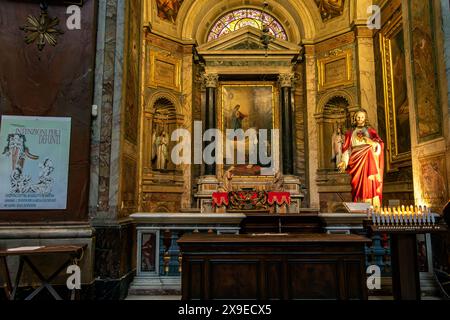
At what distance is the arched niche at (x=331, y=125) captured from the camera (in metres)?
11.3

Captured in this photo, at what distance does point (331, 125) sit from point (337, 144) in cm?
82

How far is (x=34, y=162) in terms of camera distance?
4.68 metres

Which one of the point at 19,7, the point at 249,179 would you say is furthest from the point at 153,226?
the point at 249,179

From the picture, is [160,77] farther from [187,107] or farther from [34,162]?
[34,162]

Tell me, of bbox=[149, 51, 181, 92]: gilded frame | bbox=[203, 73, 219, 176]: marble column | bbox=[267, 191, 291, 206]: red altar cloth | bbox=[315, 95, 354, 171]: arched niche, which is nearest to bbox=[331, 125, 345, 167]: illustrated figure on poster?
bbox=[315, 95, 354, 171]: arched niche

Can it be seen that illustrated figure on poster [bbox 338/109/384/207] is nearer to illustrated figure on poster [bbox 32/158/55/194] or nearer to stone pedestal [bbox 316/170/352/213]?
stone pedestal [bbox 316/170/352/213]

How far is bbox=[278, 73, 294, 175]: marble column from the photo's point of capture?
451 inches

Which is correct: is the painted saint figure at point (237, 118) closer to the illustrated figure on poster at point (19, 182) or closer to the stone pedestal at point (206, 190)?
the stone pedestal at point (206, 190)

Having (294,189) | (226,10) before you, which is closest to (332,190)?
(294,189)

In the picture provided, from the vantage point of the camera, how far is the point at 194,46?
1216cm

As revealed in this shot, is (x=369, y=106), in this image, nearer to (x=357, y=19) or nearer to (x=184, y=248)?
(x=357, y=19)

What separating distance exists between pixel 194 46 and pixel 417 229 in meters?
10.2

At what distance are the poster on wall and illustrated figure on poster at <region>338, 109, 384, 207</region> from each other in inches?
190
